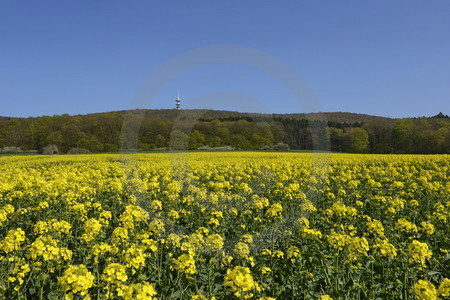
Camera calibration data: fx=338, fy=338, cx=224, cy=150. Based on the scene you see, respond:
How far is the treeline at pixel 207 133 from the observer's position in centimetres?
4806

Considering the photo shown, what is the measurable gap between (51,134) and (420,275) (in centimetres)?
8072

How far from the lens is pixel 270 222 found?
26.7 feet

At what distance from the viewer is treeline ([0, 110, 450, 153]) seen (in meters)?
48.1

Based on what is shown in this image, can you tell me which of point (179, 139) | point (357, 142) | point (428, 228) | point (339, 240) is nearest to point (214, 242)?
point (339, 240)

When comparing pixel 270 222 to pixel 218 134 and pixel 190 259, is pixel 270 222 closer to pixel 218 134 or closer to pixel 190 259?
pixel 190 259

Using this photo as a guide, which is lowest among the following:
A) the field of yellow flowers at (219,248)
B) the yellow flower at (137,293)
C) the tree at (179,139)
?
the field of yellow flowers at (219,248)

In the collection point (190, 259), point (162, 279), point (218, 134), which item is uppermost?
point (218, 134)

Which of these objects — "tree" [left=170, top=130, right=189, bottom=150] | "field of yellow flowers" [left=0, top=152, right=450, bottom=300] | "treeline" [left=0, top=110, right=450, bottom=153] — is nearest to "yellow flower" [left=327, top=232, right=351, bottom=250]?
"field of yellow flowers" [left=0, top=152, right=450, bottom=300]

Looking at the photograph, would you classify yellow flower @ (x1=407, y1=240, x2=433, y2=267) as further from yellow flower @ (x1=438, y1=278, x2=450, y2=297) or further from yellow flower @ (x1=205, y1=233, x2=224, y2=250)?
yellow flower @ (x1=205, y1=233, x2=224, y2=250)

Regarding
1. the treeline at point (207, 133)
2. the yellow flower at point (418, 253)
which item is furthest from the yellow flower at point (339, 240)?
the treeline at point (207, 133)

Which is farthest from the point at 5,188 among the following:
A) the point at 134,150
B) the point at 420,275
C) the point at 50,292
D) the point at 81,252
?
the point at 134,150

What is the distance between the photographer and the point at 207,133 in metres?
50.6

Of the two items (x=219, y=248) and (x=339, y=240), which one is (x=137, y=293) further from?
(x=339, y=240)

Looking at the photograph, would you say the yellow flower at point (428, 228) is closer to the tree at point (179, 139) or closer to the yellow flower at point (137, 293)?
the yellow flower at point (137, 293)
